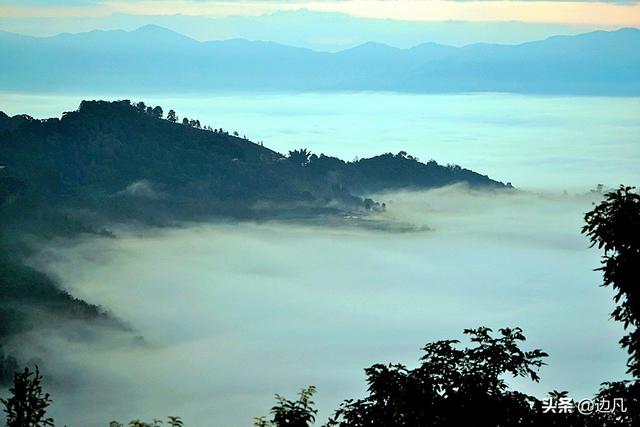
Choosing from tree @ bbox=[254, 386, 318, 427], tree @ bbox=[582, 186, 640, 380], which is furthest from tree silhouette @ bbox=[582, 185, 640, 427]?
tree @ bbox=[254, 386, 318, 427]

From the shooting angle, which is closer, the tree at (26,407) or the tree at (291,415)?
the tree at (291,415)

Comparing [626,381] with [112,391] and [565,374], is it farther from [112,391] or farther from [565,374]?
[565,374]

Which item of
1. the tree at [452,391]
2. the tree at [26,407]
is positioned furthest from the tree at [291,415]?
the tree at [26,407]

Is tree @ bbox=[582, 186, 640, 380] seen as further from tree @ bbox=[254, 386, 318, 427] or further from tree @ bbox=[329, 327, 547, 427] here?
tree @ bbox=[254, 386, 318, 427]

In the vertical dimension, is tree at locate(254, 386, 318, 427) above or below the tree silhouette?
below

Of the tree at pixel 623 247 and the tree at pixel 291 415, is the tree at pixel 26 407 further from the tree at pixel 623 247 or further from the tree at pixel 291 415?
the tree at pixel 623 247

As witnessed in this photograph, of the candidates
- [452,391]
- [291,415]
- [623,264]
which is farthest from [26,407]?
[623,264]

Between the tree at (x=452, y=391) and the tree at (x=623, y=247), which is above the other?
the tree at (x=623, y=247)
